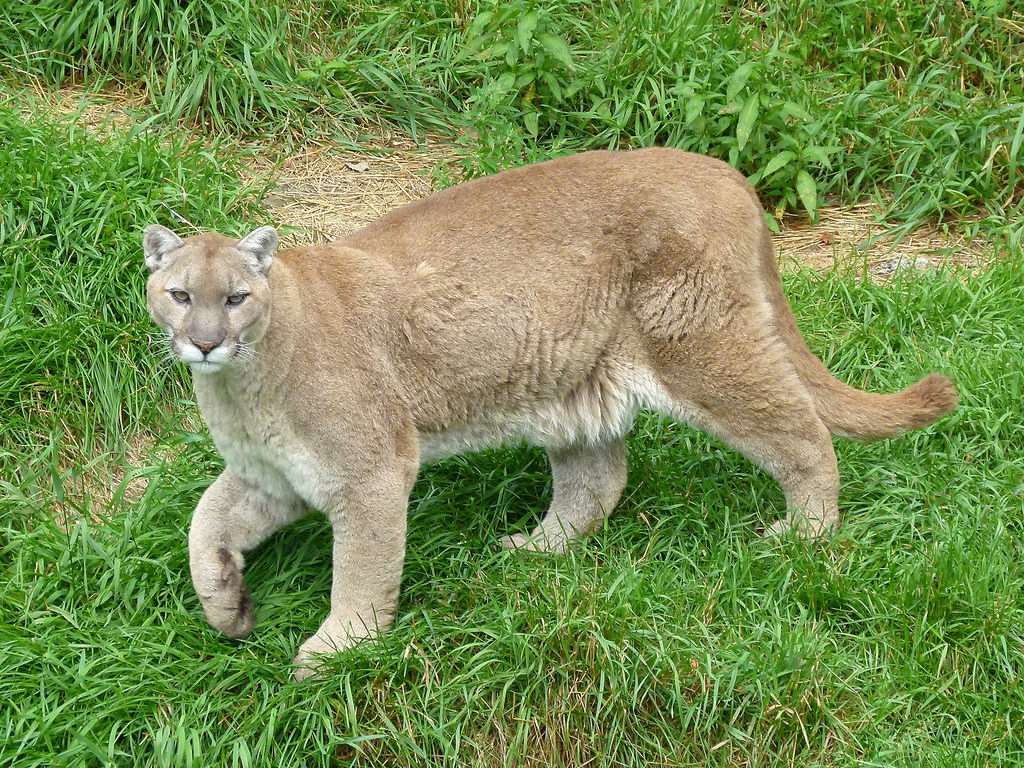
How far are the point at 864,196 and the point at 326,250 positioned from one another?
3760mm

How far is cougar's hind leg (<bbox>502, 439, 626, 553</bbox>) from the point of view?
233 inches

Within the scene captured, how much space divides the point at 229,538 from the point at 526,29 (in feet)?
11.7

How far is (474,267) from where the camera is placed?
5.52m

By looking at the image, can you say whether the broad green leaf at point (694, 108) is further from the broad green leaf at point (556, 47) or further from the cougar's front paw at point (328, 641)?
the cougar's front paw at point (328, 641)

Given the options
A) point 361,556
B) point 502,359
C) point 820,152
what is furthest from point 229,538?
point 820,152

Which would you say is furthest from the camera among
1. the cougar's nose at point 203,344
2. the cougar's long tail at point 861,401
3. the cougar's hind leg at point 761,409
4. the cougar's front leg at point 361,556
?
the cougar's long tail at point 861,401

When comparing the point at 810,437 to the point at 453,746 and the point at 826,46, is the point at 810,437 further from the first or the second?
the point at 826,46

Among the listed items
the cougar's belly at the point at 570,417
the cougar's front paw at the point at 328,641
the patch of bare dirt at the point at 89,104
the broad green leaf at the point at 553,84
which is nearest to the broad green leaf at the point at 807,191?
the broad green leaf at the point at 553,84

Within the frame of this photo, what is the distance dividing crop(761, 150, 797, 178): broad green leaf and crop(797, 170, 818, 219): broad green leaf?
0.12 meters

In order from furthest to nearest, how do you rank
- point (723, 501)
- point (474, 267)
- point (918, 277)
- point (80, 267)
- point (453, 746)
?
1. point (918, 277)
2. point (80, 267)
3. point (723, 501)
4. point (474, 267)
5. point (453, 746)

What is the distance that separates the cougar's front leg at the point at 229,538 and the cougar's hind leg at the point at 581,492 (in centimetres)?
103

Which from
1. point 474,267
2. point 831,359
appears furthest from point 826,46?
point 474,267

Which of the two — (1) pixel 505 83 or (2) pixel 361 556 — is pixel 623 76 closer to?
(1) pixel 505 83

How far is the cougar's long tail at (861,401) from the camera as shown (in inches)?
227
